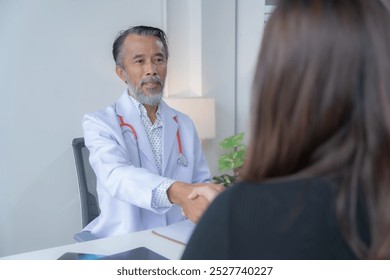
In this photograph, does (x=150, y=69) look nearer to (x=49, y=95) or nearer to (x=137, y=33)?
(x=137, y=33)

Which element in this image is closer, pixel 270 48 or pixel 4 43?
pixel 270 48

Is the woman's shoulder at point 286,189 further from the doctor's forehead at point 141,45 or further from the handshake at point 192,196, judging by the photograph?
the doctor's forehead at point 141,45

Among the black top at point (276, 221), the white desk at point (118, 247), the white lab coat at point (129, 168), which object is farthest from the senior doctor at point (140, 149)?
the black top at point (276, 221)

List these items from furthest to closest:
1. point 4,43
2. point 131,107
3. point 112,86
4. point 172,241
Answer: point 112,86, point 4,43, point 131,107, point 172,241

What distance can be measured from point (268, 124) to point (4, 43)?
2.02 metres

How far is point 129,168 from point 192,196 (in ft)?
0.97

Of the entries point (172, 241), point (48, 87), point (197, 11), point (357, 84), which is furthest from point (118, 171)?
point (197, 11)

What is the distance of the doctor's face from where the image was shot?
5.32 feet

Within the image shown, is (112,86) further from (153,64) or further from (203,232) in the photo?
(203,232)

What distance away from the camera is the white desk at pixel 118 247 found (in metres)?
0.96

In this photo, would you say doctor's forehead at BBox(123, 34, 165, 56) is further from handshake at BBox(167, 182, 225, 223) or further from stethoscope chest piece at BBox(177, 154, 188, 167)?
handshake at BBox(167, 182, 225, 223)

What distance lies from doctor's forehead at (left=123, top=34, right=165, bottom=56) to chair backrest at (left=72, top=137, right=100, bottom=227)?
435 millimetres

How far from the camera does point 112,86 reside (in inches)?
97.3
